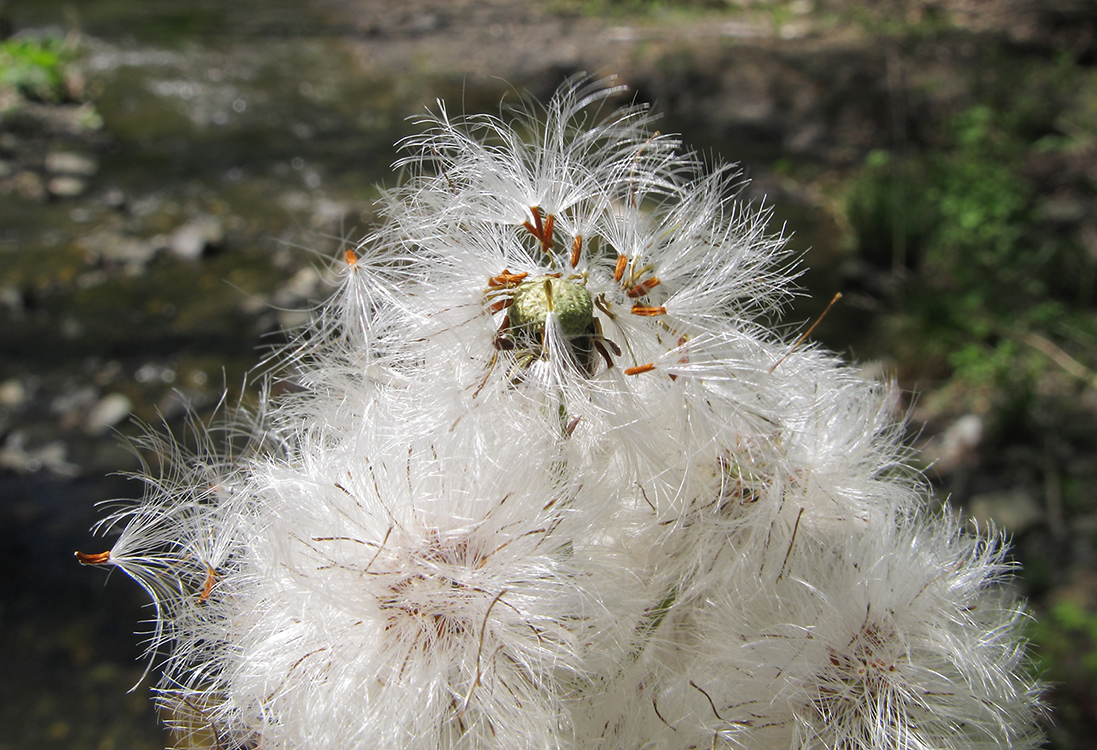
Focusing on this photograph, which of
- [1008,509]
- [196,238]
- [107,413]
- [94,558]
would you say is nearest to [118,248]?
[196,238]

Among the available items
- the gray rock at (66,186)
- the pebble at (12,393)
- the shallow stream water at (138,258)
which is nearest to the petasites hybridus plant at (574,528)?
the shallow stream water at (138,258)

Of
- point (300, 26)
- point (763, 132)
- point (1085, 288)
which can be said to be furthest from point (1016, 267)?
point (300, 26)

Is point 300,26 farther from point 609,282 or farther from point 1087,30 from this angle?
point 609,282

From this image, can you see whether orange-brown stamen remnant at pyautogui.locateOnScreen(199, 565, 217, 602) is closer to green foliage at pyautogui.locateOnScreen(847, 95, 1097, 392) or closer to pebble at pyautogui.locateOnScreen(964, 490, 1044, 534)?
pebble at pyautogui.locateOnScreen(964, 490, 1044, 534)

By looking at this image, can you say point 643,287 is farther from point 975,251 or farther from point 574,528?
point 975,251

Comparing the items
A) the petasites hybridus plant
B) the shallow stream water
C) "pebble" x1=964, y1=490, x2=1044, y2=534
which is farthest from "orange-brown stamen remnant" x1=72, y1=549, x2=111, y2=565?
"pebble" x1=964, y1=490, x2=1044, y2=534

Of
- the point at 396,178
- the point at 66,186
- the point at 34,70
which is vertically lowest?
the point at 66,186
